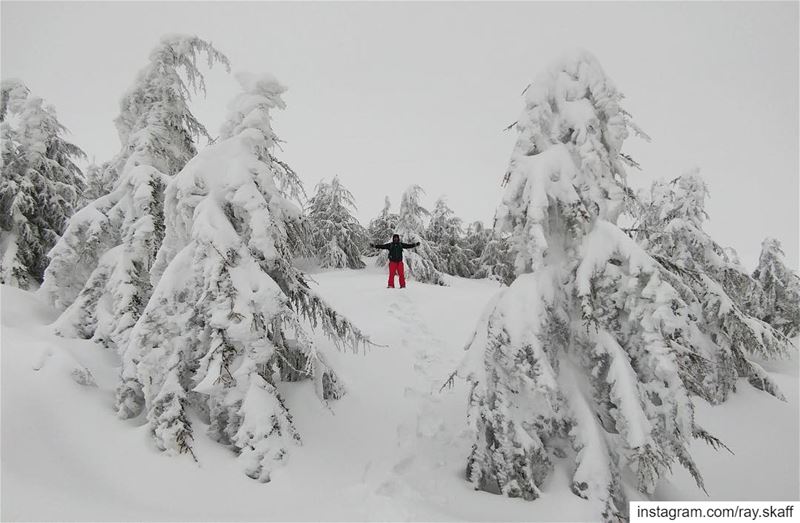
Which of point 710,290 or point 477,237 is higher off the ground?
point 477,237

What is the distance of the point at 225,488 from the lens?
16.3 ft

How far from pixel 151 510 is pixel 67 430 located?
1776 millimetres

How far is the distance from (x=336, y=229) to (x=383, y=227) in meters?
5.15

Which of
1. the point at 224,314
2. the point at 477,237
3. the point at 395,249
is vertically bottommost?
the point at 224,314

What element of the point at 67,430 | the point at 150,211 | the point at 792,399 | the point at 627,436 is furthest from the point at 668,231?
the point at 67,430

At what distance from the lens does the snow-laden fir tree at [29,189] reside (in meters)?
12.5

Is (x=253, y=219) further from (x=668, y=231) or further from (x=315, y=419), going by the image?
(x=668, y=231)

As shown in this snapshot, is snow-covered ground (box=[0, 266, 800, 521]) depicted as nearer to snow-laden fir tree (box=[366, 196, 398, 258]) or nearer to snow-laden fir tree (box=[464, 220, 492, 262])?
snow-laden fir tree (box=[366, 196, 398, 258])

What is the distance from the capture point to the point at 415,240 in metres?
24.3

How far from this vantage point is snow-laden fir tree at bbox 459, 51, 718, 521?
18.1ft

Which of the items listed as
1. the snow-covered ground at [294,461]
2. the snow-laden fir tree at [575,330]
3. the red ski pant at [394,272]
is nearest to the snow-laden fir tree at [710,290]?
the snow-covered ground at [294,461]

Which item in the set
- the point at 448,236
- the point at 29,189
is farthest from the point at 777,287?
the point at 29,189

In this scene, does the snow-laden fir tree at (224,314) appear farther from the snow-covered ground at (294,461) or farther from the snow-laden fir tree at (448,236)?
the snow-laden fir tree at (448,236)

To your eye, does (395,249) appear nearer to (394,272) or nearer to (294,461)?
(394,272)
